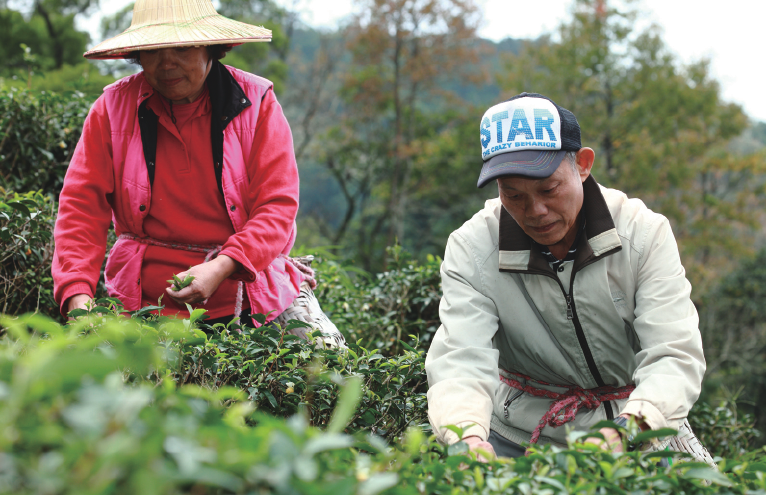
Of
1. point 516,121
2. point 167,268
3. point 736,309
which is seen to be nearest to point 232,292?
point 167,268

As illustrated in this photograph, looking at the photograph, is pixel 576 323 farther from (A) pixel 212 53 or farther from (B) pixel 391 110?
(B) pixel 391 110

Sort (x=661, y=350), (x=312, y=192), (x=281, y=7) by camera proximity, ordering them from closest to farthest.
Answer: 1. (x=661, y=350)
2. (x=281, y=7)
3. (x=312, y=192)

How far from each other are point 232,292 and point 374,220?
2261 cm

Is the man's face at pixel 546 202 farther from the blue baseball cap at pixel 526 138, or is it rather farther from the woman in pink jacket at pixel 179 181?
the woman in pink jacket at pixel 179 181

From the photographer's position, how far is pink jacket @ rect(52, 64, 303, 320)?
2.65 metres

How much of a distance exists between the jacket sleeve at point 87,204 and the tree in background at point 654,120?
19425 millimetres

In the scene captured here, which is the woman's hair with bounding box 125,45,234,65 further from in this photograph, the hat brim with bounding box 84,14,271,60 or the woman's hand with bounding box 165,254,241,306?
the woman's hand with bounding box 165,254,241,306

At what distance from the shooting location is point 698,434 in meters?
3.76

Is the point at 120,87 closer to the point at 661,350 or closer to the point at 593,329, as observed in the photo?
the point at 593,329

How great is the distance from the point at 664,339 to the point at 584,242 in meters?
0.41

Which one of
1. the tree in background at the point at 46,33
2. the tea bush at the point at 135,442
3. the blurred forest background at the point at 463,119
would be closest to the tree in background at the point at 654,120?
the blurred forest background at the point at 463,119

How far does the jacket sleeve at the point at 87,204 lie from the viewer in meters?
2.63

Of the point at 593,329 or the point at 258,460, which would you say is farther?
the point at 593,329

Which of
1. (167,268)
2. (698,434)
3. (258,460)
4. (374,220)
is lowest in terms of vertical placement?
(374,220)
